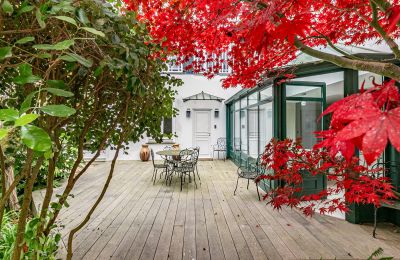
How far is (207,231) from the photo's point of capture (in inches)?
129

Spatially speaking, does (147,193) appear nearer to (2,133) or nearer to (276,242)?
(276,242)

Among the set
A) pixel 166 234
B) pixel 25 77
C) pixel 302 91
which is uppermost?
pixel 302 91

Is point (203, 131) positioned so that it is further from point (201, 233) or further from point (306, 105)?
point (201, 233)

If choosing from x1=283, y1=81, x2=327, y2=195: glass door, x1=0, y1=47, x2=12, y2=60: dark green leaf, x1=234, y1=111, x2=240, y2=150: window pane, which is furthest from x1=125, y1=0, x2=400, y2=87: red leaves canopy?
x1=234, y1=111, x2=240, y2=150: window pane

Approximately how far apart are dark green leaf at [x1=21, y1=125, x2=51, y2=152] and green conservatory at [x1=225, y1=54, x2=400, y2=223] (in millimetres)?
4071

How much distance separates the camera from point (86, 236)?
10.5 feet

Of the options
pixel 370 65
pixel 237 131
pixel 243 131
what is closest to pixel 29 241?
pixel 370 65

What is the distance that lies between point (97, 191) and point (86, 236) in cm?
253

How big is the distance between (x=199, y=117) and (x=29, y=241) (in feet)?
31.7

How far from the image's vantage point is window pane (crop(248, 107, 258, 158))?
21.2 feet

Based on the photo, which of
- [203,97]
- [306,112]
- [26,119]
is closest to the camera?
[26,119]

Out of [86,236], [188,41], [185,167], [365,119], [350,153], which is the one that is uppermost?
[188,41]

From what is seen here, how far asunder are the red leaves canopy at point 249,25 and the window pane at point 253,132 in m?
2.33

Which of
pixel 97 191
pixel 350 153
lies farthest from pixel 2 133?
pixel 97 191
